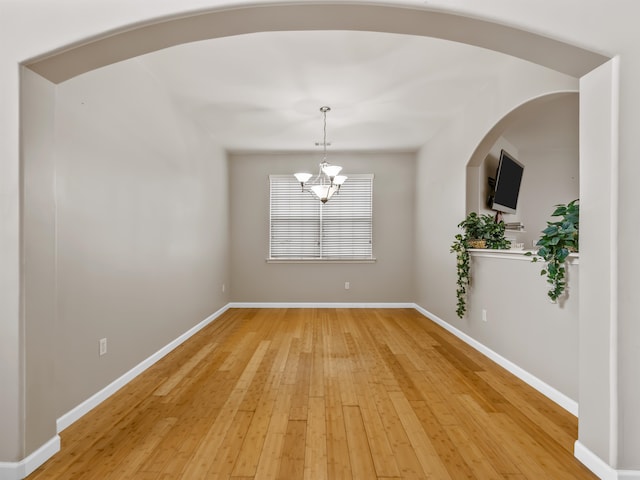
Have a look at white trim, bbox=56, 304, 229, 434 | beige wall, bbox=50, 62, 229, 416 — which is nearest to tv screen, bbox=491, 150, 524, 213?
beige wall, bbox=50, 62, 229, 416

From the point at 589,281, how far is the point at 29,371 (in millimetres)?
2759

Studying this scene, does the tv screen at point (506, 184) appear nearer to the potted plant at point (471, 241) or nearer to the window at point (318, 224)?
the potted plant at point (471, 241)

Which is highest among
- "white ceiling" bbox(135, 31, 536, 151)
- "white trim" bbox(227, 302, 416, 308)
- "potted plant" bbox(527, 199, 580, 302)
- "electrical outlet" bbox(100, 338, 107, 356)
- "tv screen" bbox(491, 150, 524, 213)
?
"white ceiling" bbox(135, 31, 536, 151)

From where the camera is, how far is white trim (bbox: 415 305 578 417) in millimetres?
2198

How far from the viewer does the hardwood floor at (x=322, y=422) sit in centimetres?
164

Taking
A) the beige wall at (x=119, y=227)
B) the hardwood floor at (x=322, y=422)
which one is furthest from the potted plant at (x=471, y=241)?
the beige wall at (x=119, y=227)

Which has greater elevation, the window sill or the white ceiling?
the white ceiling

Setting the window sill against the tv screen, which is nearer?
the tv screen

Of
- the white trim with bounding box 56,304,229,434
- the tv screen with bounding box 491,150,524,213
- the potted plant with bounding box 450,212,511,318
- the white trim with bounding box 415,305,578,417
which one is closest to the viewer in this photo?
the white trim with bounding box 56,304,229,434

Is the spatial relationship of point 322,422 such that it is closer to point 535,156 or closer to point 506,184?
point 506,184

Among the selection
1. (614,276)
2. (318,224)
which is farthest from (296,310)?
(614,276)

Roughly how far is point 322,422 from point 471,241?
2.45m

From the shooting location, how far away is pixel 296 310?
5500 mm

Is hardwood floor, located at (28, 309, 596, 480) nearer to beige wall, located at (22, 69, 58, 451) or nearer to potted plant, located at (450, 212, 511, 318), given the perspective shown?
beige wall, located at (22, 69, 58, 451)
